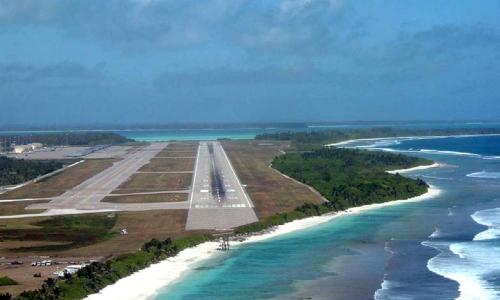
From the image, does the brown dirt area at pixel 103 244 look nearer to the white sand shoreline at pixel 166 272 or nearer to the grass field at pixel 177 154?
the white sand shoreline at pixel 166 272

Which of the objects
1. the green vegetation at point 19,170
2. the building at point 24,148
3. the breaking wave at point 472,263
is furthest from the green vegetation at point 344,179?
the building at point 24,148

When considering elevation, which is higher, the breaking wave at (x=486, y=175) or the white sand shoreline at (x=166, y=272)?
the breaking wave at (x=486, y=175)

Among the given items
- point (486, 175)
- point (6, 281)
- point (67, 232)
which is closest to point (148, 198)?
point (67, 232)

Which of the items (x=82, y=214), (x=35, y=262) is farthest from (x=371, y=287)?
(x=82, y=214)

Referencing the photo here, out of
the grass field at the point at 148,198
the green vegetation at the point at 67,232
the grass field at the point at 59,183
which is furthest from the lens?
the grass field at the point at 59,183

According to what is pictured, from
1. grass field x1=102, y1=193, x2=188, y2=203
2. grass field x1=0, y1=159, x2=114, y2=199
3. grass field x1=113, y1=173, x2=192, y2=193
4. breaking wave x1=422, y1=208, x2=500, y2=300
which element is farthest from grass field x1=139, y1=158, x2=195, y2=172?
breaking wave x1=422, y1=208, x2=500, y2=300
